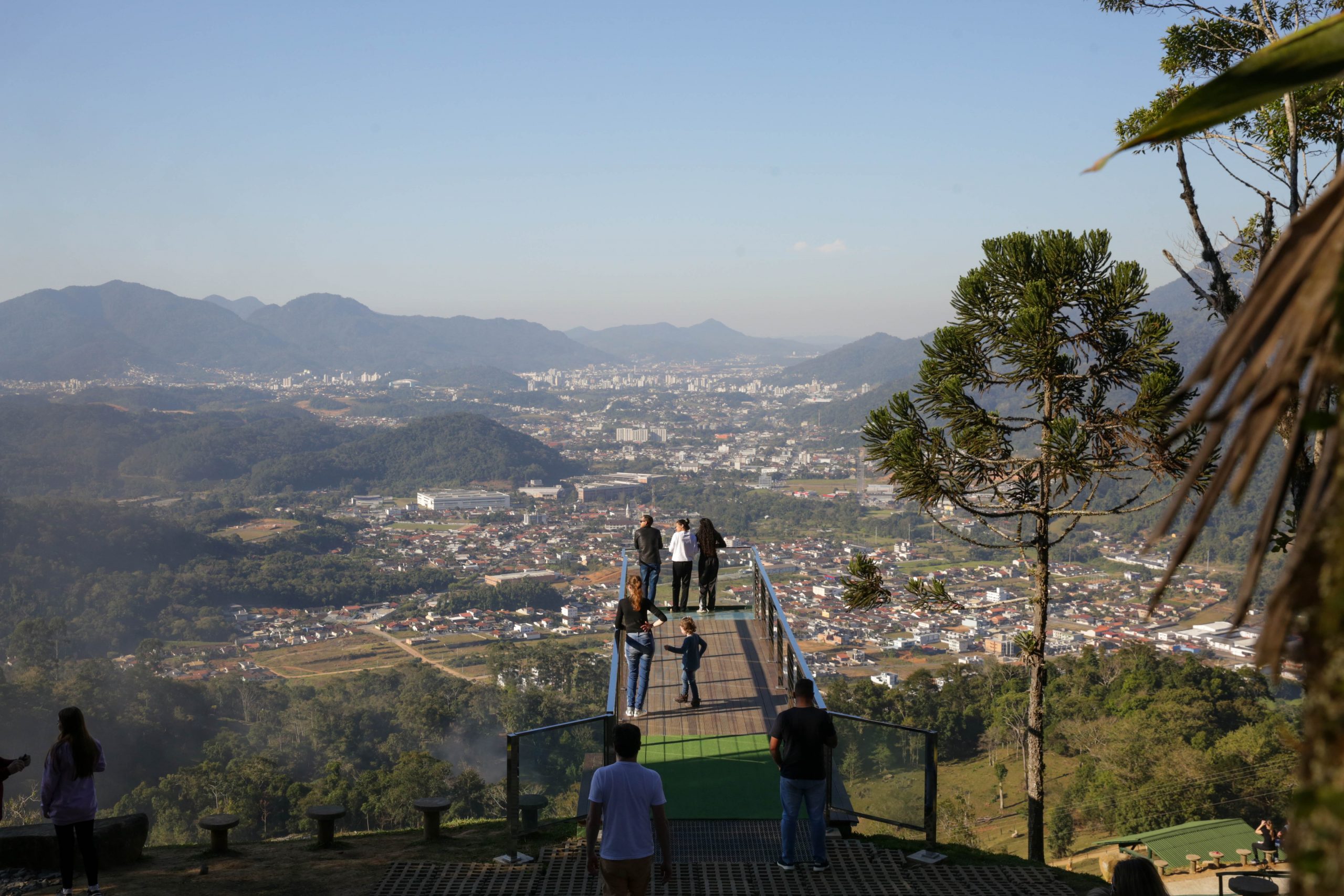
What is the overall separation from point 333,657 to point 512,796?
4127 cm

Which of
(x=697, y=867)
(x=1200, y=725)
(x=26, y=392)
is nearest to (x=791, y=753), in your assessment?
(x=697, y=867)

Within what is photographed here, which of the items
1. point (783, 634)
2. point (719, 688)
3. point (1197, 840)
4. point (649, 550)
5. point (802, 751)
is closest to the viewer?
point (802, 751)

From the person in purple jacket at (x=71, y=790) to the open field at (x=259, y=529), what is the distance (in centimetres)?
6810

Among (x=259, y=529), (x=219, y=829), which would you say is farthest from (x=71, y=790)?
(x=259, y=529)

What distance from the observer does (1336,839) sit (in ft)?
2.85

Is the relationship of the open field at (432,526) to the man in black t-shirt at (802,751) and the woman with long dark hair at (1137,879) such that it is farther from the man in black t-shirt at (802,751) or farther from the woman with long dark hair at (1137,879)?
the woman with long dark hair at (1137,879)

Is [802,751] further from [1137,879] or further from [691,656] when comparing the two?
[691,656]

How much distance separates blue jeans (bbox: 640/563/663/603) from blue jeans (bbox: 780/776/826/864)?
4.70m

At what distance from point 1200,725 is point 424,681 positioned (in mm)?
25182

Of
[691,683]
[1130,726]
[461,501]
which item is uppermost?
[691,683]

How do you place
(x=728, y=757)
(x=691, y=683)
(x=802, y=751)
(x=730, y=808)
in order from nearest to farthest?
(x=802, y=751), (x=730, y=808), (x=728, y=757), (x=691, y=683)

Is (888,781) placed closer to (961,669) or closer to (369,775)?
(369,775)

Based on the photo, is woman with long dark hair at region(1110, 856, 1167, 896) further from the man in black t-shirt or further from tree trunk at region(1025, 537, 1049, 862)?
tree trunk at region(1025, 537, 1049, 862)

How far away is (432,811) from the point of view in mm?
7594
